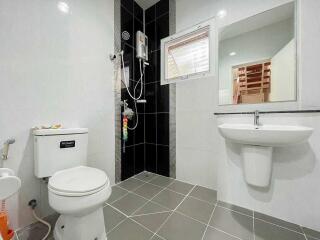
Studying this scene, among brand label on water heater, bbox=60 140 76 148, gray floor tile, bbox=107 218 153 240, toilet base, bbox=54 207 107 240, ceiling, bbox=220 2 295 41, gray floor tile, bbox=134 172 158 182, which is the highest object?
ceiling, bbox=220 2 295 41

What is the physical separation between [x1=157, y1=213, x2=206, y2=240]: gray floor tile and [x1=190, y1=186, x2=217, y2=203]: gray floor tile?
0.36 metres

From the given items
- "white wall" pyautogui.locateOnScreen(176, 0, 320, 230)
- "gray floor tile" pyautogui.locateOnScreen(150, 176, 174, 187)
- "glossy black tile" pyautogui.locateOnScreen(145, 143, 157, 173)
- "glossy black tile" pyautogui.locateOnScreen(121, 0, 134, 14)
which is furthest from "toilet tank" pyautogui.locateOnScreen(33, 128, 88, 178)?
"glossy black tile" pyautogui.locateOnScreen(121, 0, 134, 14)

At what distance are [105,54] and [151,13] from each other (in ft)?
3.37

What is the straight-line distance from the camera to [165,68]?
77.4 inches

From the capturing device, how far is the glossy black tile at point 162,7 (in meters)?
1.93

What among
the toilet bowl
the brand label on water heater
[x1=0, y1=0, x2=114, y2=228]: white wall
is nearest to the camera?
the toilet bowl

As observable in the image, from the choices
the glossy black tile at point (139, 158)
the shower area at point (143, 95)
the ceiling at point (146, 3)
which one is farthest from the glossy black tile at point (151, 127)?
the ceiling at point (146, 3)

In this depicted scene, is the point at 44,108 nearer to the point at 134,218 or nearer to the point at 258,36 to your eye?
the point at 134,218

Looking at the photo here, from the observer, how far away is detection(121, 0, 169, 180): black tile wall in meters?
1.89

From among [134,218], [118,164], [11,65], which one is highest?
[11,65]

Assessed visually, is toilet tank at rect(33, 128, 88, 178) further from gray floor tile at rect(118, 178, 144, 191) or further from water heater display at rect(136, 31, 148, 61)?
water heater display at rect(136, 31, 148, 61)

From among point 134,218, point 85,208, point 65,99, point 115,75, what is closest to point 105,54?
point 115,75

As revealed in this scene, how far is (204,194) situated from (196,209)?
0.92 feet

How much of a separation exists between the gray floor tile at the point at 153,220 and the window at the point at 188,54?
144 centimetres
